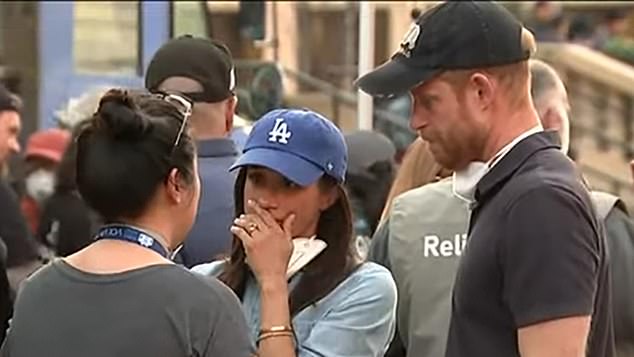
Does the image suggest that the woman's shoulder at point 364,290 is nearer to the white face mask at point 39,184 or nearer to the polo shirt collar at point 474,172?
the polo shirt collar at point 474,172

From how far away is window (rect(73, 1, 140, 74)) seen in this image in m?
10.3

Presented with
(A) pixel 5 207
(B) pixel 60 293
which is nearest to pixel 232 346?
(B) pixel 60 293

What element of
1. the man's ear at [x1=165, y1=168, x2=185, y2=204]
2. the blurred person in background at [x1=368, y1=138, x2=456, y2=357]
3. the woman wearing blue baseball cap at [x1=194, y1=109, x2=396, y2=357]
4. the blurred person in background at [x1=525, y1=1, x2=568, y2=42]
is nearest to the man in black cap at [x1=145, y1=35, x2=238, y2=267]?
the blurred person in background at [x1=368, y1=138, x2=456, y2=357]

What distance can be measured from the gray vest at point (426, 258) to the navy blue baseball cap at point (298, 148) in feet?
2.17

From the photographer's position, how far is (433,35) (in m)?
3.16

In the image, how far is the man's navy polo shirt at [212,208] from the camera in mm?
4027

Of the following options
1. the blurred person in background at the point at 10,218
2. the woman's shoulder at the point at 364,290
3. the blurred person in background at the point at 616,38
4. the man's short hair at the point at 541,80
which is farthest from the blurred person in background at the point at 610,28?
the woman's shoulder at the point at 364,290

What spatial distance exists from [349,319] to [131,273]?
0.64m

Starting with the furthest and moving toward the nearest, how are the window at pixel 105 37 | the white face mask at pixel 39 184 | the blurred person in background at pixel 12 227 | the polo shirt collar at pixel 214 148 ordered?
1. the window at pixel 105 37
2. the white face mask at pixel 39 184
3. the blurred person in background at pixel 12 227
4. the polo shirt collar at pixel 214 148

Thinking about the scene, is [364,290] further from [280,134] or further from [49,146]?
[49,146]

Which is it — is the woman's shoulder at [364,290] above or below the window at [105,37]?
above

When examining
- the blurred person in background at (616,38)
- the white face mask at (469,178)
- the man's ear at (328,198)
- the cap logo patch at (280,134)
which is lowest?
the blurred person in background at (616,38)

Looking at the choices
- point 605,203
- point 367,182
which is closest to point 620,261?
point 605,203

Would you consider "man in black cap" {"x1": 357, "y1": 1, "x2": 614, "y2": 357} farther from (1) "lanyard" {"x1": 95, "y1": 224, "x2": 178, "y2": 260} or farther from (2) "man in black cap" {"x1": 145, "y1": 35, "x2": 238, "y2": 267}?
(2) "man in black cap" {"x1": 145, "y1": 35, "x2": 238, "y2": 267}
